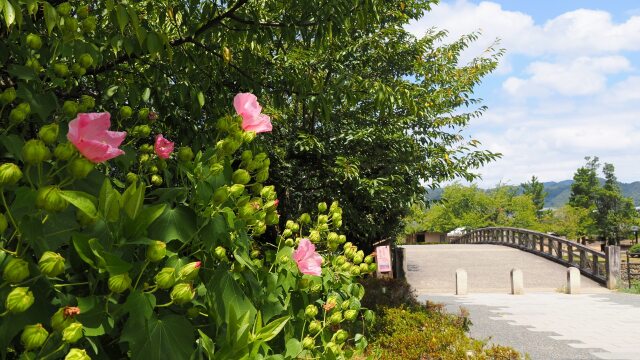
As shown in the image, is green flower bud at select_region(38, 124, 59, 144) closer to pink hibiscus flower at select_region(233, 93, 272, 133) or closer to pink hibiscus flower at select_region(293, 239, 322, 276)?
pink hibiscus flower at select_region(233, 93, 272, 133)

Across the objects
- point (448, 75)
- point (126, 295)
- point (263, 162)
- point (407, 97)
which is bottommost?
point (126, 295)

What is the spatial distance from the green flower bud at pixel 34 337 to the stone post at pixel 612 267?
21.6 metres

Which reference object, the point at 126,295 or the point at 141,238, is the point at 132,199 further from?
the point at 126,295

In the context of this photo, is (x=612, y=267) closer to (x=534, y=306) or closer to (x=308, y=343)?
(x=534, y=306)

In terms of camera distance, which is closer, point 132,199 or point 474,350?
point 132,199

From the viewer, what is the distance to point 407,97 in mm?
4609

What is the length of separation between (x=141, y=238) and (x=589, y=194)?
9367 centimetres

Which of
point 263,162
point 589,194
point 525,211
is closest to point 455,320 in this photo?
point 263,162

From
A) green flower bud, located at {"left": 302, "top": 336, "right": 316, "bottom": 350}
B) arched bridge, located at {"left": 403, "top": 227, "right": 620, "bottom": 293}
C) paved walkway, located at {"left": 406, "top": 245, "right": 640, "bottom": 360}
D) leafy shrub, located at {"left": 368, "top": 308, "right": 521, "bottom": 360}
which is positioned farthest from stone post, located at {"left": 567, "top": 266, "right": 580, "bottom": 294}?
green flower bud, located at {"left": 302, "top": 336, "right": 316, "bottom": 350}

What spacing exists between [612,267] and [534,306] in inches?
261

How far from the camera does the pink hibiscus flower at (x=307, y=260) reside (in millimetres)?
1990

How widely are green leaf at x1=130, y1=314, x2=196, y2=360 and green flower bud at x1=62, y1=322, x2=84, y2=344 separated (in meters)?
0.17

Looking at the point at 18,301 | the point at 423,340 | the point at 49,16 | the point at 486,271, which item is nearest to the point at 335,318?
the point at 18,301

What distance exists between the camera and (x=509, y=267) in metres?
23.3
